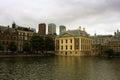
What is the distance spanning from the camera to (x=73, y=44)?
473 feet

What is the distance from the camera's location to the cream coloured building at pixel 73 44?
142988 millimetres

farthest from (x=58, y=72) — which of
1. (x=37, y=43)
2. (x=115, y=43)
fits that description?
(x=115, y=43)

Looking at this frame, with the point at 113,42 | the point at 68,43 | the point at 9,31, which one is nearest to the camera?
the point at 9,31

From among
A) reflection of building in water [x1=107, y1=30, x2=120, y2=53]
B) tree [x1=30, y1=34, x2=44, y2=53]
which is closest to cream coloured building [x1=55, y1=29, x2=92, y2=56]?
reflection of building in water [x1=107, y1=30, x2=120, y2=53]

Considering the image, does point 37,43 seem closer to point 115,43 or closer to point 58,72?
point 115,43

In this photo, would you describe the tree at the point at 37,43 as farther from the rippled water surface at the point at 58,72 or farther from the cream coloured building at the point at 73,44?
the rippled water surface at the point at 58,72

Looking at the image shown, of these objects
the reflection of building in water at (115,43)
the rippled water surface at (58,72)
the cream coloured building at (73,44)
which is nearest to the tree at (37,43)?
the cream coloured building at (73,44)

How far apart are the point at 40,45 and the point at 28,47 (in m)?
6.99

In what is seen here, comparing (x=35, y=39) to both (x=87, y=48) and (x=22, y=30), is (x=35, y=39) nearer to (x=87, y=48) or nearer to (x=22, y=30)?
(x=22, y=30)

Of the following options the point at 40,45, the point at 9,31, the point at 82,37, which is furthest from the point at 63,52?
the point at 9,31

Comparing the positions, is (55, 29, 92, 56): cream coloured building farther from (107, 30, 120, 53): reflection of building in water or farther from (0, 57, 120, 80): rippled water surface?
(0, 57, 120, 80): rippled water surface

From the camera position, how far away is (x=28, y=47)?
124062mm

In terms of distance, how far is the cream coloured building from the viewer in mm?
142988

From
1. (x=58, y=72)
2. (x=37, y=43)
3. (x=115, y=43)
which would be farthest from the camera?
(x=115, y=43)
